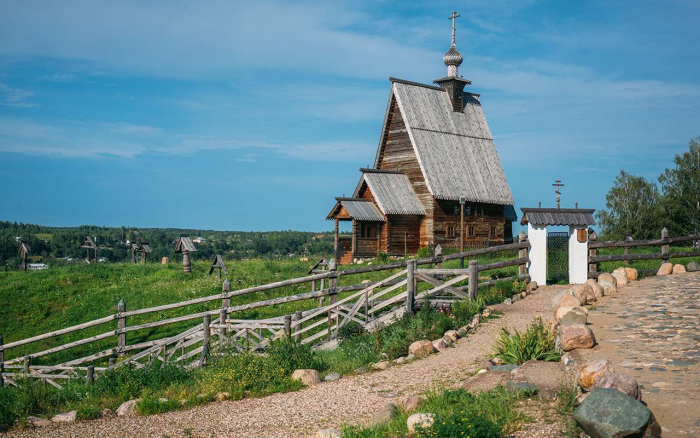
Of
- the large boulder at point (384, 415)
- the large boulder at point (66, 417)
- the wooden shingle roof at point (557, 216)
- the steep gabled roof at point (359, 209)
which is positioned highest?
the steep gabled roof at point (359, 209)

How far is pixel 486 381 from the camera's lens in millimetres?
10648

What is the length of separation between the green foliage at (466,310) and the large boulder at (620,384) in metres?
7.52

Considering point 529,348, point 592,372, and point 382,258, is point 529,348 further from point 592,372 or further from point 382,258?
point 382,258

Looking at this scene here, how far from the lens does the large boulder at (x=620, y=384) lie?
848 cm

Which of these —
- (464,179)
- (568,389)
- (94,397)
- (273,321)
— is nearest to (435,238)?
(464,179)

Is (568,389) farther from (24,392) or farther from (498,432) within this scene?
(24,392)

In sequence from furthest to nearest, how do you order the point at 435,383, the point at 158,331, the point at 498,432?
the point at 158,331
the point at 435,383
the point at 498,432

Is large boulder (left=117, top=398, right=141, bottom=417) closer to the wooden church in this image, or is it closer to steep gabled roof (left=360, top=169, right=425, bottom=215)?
the wooden church

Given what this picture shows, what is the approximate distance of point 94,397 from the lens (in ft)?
46.5

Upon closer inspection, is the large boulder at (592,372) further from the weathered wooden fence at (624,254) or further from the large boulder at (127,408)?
the weathered wooden fence at (624,254)

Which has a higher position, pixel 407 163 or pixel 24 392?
pixel 407 163

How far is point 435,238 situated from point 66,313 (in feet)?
67.4

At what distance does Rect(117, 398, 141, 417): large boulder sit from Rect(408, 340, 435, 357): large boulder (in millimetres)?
5734

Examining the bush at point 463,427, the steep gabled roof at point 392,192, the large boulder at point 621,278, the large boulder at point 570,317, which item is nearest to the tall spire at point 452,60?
the steep gabled roof at point 392,192
